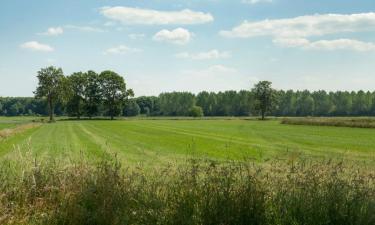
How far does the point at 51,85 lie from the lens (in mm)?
128000

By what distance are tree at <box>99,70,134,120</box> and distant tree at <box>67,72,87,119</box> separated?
6.66m

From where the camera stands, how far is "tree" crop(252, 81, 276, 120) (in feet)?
500

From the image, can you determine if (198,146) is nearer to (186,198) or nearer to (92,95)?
(186,198)

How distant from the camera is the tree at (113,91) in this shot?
452ft

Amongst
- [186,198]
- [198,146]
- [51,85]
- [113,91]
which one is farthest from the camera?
[113,91]

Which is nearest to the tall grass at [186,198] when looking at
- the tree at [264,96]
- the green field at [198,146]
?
the green field at [198,146]

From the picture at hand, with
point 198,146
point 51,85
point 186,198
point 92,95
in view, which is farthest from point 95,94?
point 186,198

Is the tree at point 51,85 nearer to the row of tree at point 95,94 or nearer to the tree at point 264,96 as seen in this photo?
the row of tree at point 95,94

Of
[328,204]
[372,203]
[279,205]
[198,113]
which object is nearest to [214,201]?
[279,205]

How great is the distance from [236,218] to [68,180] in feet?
12.0

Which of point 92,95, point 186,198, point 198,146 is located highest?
point 92,95

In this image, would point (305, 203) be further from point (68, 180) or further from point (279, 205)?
point (68, 180)

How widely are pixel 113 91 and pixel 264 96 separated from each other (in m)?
50.1

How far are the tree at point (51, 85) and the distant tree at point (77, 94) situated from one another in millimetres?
7936
